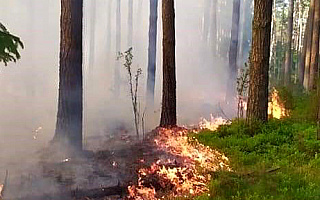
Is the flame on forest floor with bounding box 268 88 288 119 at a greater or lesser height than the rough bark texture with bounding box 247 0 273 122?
lesser

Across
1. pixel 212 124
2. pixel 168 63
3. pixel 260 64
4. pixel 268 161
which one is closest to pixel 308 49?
pixel 212 124

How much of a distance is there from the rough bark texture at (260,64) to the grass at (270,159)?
435 millimetres

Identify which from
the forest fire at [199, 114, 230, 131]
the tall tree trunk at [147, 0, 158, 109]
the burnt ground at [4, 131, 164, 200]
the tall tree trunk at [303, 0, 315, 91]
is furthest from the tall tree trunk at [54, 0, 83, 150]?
the tall tree trunk at [303, 0, 315, 91]

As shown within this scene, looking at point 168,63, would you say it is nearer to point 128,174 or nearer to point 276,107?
point 276,107

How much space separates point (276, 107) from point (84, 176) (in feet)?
26.2

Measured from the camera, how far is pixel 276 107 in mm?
13086

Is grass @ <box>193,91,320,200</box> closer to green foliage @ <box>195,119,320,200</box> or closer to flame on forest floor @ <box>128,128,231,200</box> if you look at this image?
green foliage @ <box>195,119,320,200</box>

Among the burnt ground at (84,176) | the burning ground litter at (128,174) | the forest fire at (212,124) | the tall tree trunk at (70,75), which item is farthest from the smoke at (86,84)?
the forest fire at (212,124)

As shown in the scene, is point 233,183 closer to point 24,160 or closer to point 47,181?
point 47,181

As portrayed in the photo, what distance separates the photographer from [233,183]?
549cm

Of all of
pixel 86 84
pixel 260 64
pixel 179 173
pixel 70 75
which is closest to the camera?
pixel 179 173

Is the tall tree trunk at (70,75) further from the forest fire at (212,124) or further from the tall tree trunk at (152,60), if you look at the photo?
the tall tree trunk at (152,60)

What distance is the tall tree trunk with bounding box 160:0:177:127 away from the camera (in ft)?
37.1

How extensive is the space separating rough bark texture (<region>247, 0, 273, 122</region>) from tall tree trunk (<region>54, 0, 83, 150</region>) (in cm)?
419
